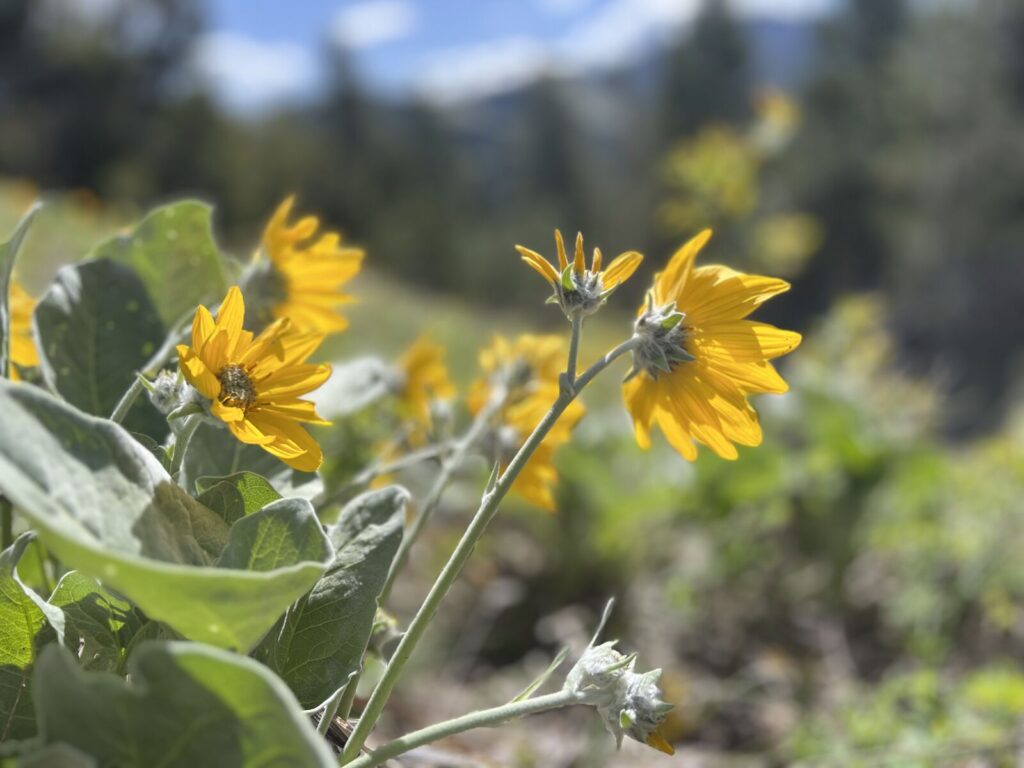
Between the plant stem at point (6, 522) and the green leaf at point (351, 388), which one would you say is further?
the green leaf at point (351, 388)

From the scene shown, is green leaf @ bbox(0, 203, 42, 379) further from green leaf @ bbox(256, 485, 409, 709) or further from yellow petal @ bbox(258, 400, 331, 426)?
green leaf @ bbox(256, 485, 409, 709)

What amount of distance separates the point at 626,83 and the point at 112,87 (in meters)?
69.8

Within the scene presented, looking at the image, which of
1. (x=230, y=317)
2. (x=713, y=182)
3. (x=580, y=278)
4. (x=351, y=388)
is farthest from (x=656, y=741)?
(x=713, y=182)

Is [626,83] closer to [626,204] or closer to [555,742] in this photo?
[626,204]

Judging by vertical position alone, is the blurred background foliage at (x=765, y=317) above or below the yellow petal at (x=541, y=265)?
above

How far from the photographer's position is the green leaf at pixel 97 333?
115cm

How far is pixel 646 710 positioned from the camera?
31.0 inches

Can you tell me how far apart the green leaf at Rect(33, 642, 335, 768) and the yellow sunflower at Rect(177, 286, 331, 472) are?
0.24 metres

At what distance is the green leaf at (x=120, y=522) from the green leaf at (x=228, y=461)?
28 cm

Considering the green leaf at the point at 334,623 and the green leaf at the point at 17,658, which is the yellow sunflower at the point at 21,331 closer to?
the green leaf at the point at 17,658

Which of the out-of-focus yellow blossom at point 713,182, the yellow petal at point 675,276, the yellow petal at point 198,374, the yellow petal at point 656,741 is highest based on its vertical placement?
the out-of-focus yellow blossom at point 713,182

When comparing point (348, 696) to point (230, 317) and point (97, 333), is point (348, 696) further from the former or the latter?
point (97, 333)

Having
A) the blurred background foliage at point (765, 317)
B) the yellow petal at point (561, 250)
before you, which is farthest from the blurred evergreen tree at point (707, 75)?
the yellow petal at point (561, 250)

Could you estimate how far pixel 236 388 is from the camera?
89 centimetres
